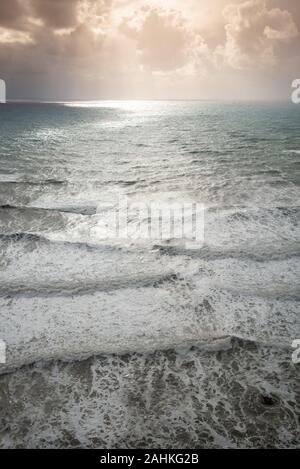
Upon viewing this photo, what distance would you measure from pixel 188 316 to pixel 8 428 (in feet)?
14.0

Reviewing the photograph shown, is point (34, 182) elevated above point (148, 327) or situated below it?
above

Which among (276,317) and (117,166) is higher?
(117,166)

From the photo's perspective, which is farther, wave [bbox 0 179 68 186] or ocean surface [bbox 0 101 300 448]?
wave [bbox 0 179 68 186]

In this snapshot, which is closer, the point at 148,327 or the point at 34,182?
the point at 148,327

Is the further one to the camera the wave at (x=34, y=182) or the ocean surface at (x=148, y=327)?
the wave at (x=34, y=182)

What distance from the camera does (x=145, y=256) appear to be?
34.7 feet

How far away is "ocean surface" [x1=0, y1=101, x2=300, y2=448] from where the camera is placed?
5406mm

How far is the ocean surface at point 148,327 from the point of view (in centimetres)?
541

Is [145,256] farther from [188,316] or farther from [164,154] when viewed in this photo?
[164,154]

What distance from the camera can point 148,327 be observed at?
7547 mm

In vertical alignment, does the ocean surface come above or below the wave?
below

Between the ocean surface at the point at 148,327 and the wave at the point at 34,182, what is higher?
the wave at the point at 34,182
